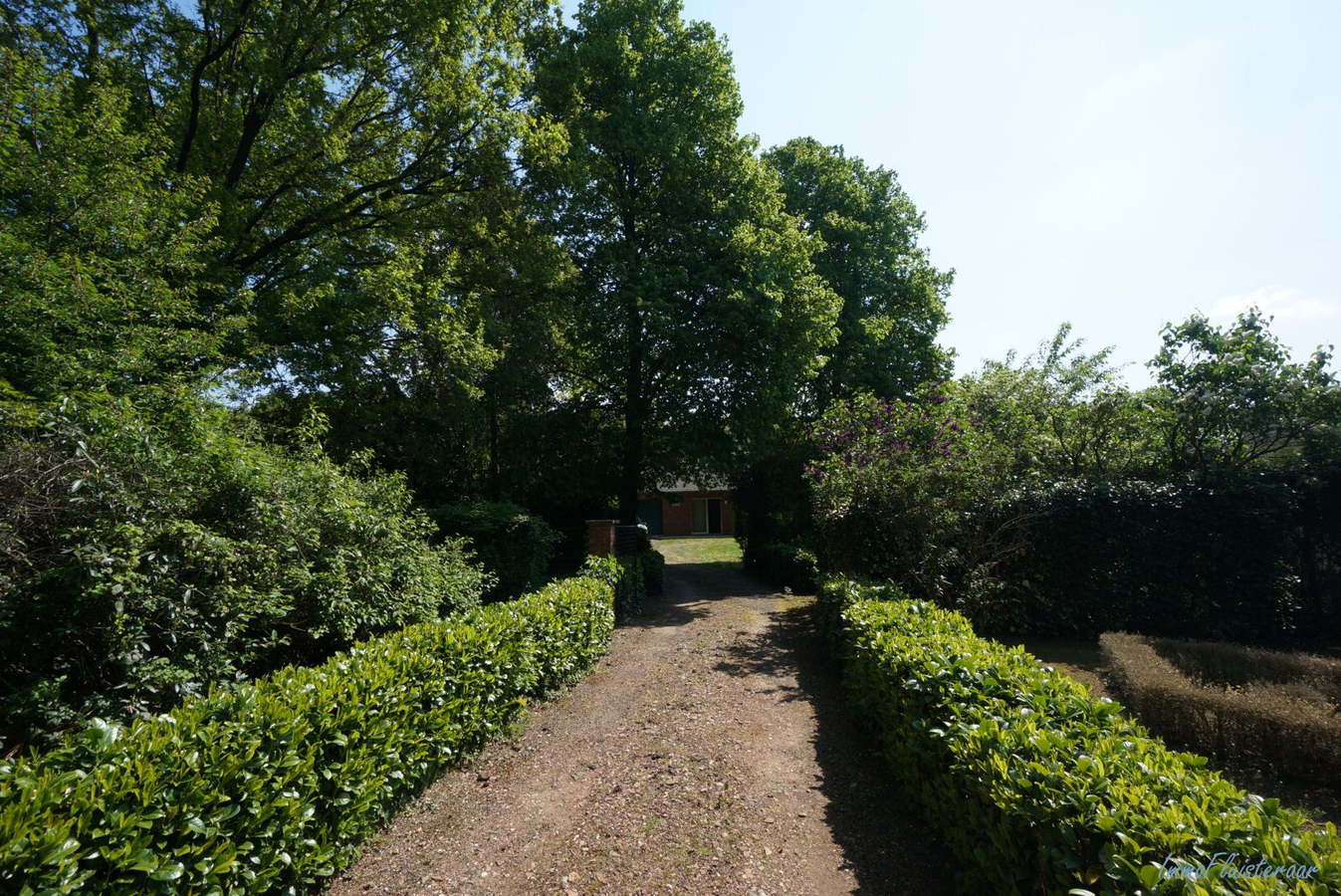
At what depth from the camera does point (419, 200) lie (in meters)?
12.7

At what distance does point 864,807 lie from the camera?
4.21m

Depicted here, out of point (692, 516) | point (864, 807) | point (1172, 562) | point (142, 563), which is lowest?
point (864, 807)

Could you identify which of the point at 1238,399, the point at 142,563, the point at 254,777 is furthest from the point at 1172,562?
the point at 142,563

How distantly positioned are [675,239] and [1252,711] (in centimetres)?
1428

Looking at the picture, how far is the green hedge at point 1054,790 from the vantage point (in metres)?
2.01

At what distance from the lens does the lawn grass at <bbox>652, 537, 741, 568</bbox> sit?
77.8 feet

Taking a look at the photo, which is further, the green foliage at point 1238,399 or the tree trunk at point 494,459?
the tree trunk at point 494,459

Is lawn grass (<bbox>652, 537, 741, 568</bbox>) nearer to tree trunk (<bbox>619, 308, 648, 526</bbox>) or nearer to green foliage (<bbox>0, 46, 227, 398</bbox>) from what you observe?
tree trunk (<bbox>619, 308, 648, 526</bbox>)

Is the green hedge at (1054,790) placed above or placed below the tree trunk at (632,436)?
below

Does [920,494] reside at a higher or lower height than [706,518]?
higher

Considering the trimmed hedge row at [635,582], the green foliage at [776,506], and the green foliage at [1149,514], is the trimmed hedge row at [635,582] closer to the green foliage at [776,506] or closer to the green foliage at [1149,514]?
the green foliage at [776,506]

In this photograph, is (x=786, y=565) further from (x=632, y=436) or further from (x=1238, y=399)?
(x=1238, y=399)

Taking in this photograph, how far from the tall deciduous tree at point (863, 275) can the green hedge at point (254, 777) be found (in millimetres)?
17739

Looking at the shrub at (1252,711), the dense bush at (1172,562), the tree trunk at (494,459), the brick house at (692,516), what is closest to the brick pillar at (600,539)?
the tree trunk at (494,459)
